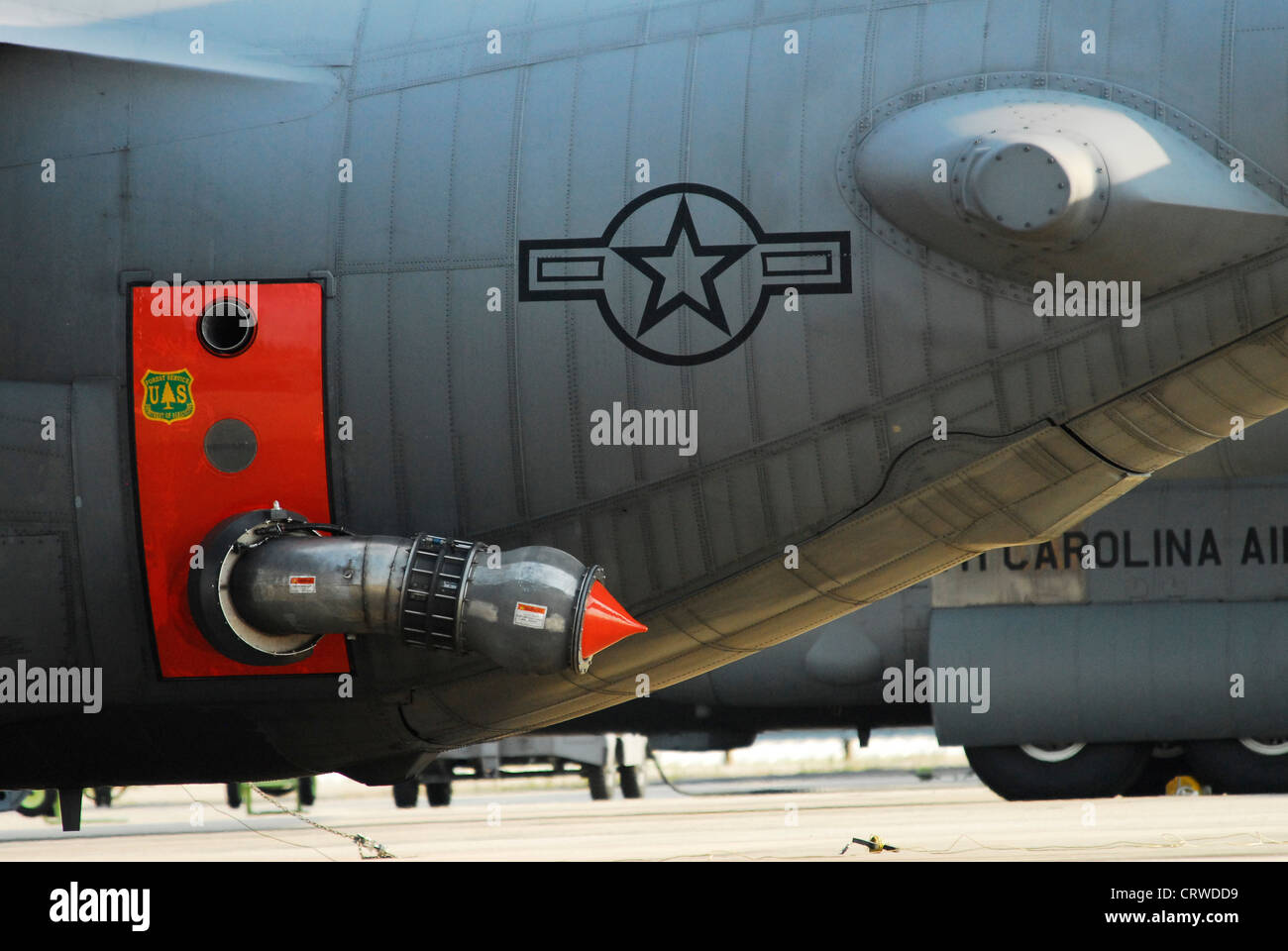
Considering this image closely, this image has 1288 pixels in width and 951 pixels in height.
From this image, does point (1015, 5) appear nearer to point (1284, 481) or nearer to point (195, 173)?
point (195, 173)

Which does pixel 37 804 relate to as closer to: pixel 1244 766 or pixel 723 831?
pixel 723 831

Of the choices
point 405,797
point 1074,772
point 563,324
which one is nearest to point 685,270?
point 563,324

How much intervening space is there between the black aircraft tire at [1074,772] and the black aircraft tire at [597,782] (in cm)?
927

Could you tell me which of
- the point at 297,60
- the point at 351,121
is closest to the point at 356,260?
the point at 351,121

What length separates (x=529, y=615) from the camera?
6316mm

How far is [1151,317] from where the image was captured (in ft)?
21.8

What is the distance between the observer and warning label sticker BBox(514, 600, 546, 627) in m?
6.31

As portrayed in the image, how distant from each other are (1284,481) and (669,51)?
1188 cm

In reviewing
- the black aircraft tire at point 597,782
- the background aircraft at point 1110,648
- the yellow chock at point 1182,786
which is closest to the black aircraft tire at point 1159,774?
the yellow chock at point 1182,786

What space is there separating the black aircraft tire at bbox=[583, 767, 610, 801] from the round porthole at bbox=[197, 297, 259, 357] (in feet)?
62.3

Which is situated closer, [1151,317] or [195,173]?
[1151,317]

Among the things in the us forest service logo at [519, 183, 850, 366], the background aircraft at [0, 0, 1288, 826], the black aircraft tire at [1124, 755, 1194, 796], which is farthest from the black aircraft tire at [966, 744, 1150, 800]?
the us forest service logo at [519, 183, 850, 366]

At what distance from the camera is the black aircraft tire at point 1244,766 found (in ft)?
56.9

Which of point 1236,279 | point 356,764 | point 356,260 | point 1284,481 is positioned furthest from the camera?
point 1284,481
